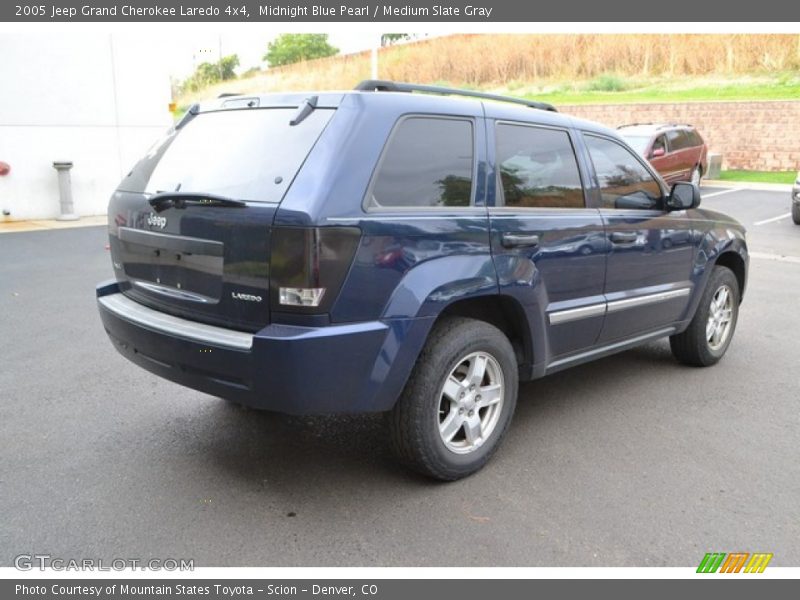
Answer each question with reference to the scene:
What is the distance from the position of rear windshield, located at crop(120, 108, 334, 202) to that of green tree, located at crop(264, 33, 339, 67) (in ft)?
189

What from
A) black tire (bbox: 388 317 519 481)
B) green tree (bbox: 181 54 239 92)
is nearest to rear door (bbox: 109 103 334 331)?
black tire (bbox: 388 317 519 481)

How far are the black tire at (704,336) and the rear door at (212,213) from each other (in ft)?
11.3

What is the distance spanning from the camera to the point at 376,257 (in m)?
3.01

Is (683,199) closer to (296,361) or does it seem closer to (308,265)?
(308,265)

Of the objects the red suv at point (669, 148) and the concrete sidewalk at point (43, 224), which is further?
the red suv at point (669, 148)

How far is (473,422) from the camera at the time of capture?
11.7 ft

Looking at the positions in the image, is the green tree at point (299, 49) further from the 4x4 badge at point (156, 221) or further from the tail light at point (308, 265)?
the tail light at point (308, 265)

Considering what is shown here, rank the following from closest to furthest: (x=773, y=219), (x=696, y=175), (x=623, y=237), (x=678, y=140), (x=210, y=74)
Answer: (x=623, y=237), (x=773, y=219), (x=678, y=140), (x=696, y=175), (x=210, y=74)

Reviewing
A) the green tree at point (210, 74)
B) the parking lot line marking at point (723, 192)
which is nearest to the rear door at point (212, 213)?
the parking lot line marking at point (723, 192)

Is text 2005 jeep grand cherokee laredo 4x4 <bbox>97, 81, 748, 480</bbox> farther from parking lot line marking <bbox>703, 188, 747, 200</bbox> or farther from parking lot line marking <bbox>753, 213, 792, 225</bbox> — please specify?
parking lot line marking <bbox>703, 188, 747, 200</bbox>

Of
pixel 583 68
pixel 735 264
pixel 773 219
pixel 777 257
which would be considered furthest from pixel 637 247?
pixel 583 68

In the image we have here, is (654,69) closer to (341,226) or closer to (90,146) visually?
(90,146)

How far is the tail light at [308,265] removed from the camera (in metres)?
2.85

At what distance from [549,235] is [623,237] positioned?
79 cm
